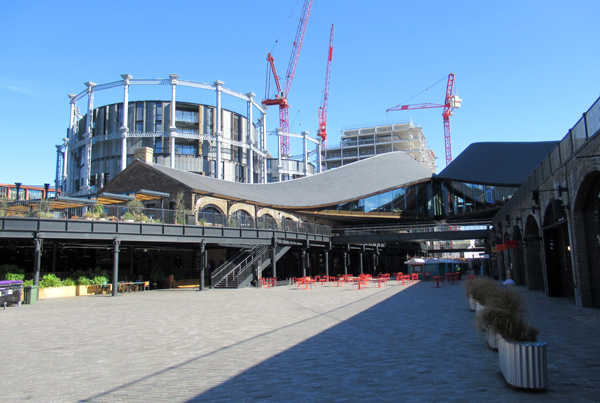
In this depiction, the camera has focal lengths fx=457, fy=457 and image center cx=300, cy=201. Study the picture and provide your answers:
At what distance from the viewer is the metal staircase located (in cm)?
2817

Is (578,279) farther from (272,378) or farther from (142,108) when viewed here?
(142,108)

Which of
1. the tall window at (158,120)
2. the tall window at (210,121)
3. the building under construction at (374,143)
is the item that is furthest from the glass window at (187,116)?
the building under construction at (374,143)

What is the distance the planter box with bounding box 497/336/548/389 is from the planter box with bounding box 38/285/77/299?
22.0 m

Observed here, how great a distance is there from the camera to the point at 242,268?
28.9m

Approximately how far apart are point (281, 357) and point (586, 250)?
10688 millimetres

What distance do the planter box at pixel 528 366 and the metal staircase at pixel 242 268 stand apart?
75.5 ft

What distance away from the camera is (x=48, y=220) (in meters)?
20.7

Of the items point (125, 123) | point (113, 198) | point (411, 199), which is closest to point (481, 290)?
point (113, 198)

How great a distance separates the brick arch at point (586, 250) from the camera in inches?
536

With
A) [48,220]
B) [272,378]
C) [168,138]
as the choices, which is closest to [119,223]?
[48,220]

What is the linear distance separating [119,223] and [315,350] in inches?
671

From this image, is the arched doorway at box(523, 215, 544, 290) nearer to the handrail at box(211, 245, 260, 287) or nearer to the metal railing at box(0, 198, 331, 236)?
the metal railing at box(0, 198, 331, 236)

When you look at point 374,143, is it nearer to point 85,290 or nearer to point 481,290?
point 85,290

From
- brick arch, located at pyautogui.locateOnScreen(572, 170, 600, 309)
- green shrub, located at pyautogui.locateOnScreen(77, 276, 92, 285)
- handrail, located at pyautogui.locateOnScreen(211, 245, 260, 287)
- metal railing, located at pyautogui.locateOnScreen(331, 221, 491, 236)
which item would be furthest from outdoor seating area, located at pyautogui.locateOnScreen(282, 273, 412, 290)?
brick arch, located at pyautogui.locateOnScreen(572, 170, 600, 309)
